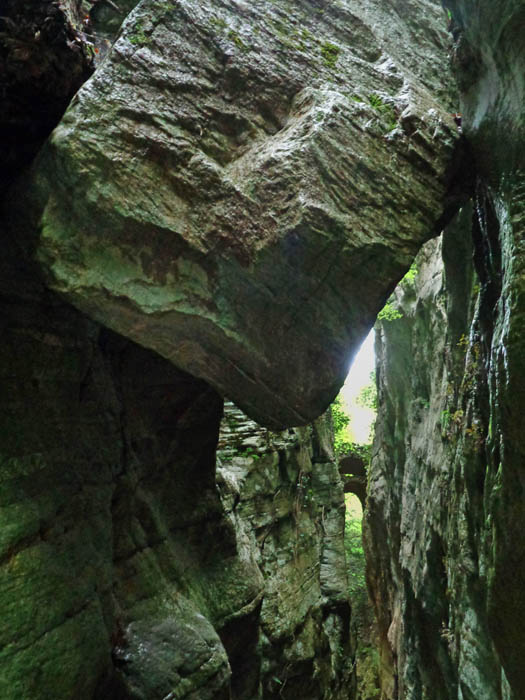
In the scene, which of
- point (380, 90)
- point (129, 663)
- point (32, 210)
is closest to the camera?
point (32, 210)

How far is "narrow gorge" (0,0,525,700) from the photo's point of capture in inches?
138

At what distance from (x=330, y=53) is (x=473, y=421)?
4007 millimetres

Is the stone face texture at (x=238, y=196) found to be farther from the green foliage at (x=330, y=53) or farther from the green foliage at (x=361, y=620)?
the green foliage at (x=361, y=620)

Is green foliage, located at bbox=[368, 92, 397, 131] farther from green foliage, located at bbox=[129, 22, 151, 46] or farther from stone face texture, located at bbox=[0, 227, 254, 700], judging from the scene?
stone face texture, located at bbox=[0, 227, 254, 700]

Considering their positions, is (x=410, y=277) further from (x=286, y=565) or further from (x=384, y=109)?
(x=286, y=565)

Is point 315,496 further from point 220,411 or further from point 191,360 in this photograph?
point 191,360

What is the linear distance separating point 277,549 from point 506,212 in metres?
7.87

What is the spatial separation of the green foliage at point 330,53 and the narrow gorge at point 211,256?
3 centimetres

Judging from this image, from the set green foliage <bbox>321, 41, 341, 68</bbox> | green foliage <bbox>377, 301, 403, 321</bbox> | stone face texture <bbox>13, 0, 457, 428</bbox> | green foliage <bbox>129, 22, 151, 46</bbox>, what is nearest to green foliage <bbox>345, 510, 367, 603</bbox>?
green foliage <bbox>377, 301, 403, 321</bbox>

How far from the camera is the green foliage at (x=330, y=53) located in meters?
4.22

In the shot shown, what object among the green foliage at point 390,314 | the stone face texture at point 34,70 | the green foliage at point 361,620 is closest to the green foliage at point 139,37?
the stone face texture at point 34,70

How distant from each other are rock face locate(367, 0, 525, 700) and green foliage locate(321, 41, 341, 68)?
1054 mm

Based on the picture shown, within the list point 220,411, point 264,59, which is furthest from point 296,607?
point 264,59

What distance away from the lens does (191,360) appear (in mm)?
4270
